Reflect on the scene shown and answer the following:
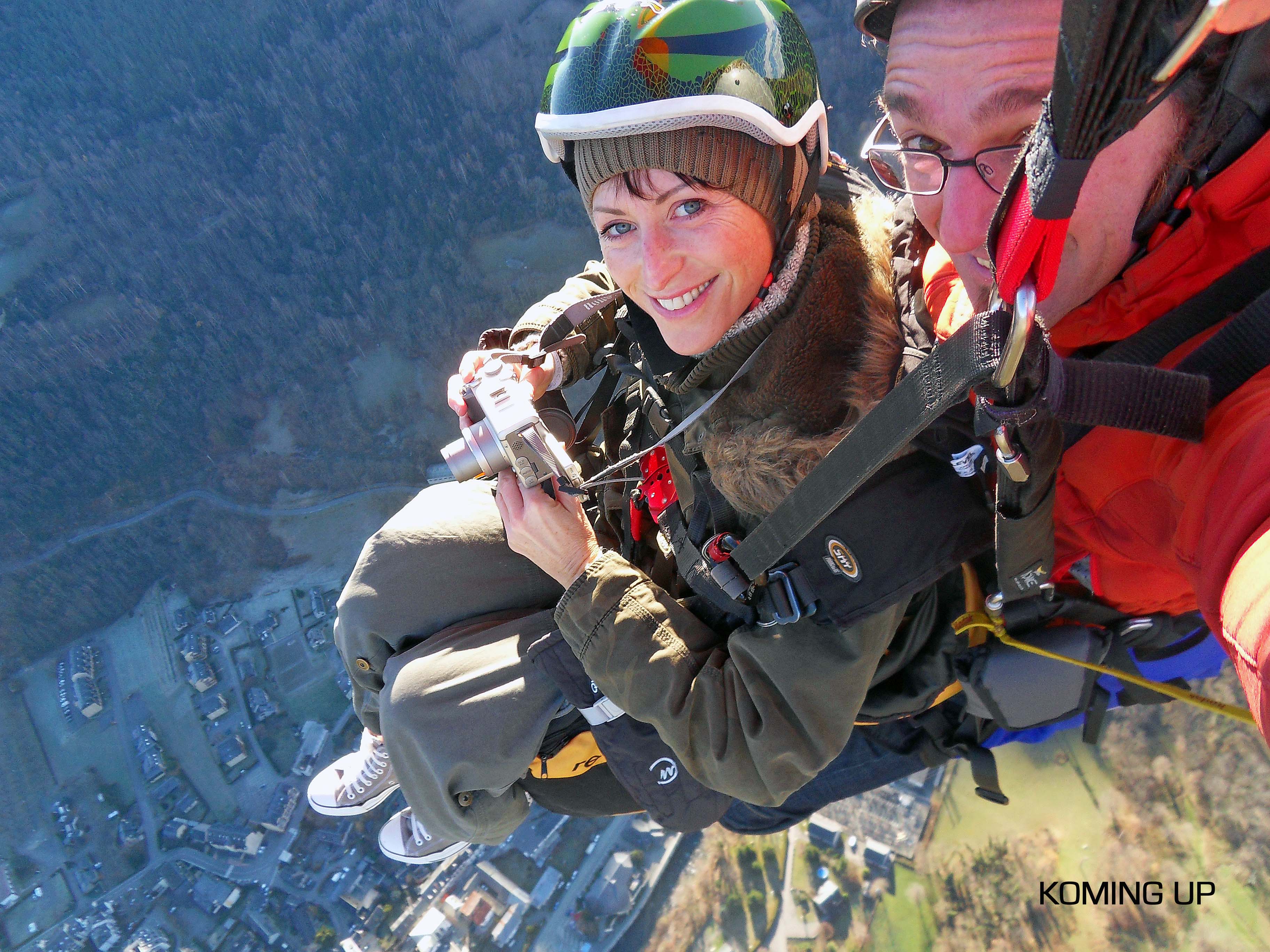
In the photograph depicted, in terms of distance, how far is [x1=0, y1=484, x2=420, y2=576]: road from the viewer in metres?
20.6

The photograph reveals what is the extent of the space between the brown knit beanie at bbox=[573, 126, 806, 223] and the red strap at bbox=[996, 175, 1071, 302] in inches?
37.5

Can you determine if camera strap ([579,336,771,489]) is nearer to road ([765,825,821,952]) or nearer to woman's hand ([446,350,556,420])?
woman's hand ([446,350,556,420])

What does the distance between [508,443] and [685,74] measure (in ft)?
3.63

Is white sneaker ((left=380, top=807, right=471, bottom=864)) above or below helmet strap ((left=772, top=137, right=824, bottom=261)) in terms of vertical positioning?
below

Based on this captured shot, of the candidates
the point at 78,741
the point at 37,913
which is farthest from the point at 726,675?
the point at 78,741

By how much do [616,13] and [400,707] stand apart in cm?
226

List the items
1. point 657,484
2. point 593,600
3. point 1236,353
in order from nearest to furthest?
point 1236,353, point 593,600, point 657,484

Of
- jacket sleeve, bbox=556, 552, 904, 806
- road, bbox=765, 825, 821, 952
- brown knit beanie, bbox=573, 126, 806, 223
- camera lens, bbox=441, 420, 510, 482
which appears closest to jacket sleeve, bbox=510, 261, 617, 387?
camera lens, bbox=441, 420, 510, 482

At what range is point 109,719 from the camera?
18.1 meters

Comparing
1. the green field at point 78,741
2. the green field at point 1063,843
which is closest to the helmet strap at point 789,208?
the green field at point 1063,843

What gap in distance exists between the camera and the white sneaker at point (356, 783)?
3252mm

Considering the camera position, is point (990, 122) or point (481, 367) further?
point (481, 367)

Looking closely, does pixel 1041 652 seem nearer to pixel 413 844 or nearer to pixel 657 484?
pixel 657 484

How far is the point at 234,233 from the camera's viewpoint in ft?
81.2
